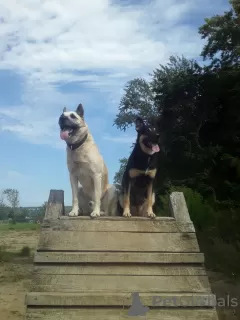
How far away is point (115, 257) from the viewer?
3.72 metres

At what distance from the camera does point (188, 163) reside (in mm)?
21312

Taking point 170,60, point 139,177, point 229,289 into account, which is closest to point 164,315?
point 139,177

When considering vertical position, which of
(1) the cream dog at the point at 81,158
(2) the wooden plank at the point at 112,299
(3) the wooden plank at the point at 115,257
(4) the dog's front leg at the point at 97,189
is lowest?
(2) the wooden plank at the point at 112,299

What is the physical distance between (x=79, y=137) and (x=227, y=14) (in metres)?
19.5

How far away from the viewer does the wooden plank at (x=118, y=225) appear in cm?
403

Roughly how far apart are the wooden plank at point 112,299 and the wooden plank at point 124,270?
0.23 m

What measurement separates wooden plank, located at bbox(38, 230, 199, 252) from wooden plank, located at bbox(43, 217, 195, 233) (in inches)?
2.1

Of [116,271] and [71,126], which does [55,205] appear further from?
[116,271]

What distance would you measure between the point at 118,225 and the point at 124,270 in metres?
0.51

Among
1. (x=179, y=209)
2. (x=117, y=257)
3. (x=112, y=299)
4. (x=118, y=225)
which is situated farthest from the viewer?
(x=179, y=209)

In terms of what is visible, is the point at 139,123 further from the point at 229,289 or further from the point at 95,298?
the point at 229,289

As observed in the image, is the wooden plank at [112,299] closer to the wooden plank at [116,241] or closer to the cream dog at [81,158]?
the wooden plank at [116,241]

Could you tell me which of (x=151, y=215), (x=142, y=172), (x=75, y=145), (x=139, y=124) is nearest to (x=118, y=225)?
(x=151, y=215)

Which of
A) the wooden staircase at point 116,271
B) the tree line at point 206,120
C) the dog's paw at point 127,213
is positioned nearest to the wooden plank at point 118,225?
the wooden staircase at point 116,271
